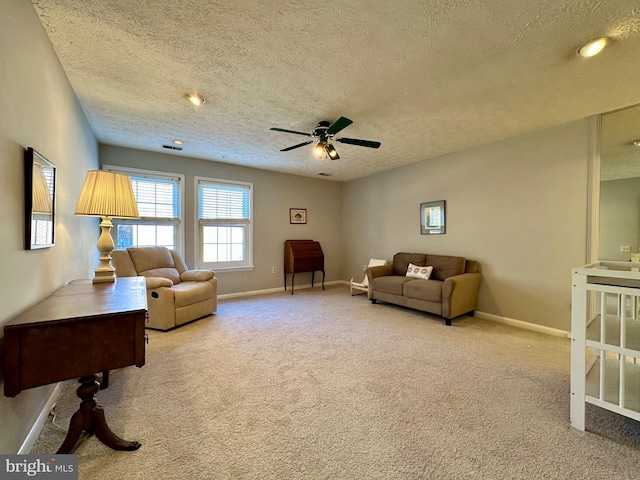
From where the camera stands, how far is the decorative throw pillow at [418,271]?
418 cm

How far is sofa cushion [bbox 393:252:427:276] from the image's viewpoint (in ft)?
14.8

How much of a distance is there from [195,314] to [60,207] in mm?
1964

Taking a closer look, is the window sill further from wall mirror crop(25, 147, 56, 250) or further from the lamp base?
wall mirror crop(25, 147, 56, 250)

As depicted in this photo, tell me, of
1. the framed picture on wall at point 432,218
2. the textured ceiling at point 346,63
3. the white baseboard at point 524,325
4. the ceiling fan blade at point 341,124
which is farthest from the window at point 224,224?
the white baseboard at point 524,325

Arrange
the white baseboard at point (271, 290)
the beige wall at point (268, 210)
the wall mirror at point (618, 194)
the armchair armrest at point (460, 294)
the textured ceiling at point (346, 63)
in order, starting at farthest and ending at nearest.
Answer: the white baseboard at point (271, 290)
the beige wall at point (268, 210)
the armchair armrest at point (460, 294)
the wall mirror at point (618, 194)
the textured ceiling at point (346, 63)

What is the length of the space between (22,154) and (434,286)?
13.1 feet

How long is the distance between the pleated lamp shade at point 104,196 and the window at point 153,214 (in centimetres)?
240

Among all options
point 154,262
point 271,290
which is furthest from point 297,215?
point 154,262

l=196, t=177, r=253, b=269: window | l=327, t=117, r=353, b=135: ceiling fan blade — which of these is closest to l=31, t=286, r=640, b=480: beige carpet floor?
l=196, t=177, r=253, b=269: window

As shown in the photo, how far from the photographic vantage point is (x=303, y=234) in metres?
5.95

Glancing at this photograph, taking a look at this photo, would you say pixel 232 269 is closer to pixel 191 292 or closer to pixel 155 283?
pixel 191 292

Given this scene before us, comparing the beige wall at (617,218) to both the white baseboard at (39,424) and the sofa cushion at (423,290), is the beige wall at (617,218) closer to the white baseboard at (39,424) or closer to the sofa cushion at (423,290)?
the sofa cushion at (423,290)

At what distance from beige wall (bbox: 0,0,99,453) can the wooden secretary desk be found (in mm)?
3546

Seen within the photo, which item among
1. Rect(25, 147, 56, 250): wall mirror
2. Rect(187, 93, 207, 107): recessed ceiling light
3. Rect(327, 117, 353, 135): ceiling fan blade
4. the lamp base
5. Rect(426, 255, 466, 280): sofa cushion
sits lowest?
Rect(426, 255, 466, 280): sofa cushion
